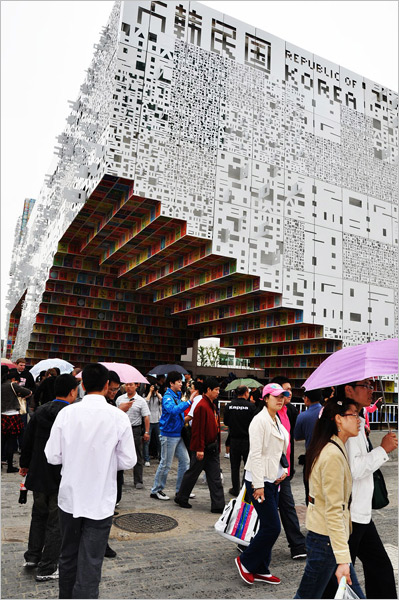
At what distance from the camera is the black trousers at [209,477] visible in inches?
271

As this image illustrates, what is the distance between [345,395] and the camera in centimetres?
398

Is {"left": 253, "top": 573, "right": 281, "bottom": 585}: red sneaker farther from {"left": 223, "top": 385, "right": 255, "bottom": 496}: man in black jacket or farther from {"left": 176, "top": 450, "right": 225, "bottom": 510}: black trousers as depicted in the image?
{"left": 223, "top": 385, "right": 255, "bottom": 496}: man in black jacket

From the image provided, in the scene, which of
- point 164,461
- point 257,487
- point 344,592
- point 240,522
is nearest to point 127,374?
point 164,461

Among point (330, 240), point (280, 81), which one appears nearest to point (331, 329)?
point (330, 240)

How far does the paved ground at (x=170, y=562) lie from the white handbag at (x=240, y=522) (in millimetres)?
326

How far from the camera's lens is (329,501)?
292cm

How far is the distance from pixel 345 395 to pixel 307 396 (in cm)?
203

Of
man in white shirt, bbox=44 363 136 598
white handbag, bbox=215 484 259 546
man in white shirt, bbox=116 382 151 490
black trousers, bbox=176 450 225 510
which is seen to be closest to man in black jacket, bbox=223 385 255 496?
black trousers, bbox=176 450 225 510

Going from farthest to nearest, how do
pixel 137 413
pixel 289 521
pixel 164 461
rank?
pixel 137 413 < pixel 164 461 < pixel 289 521

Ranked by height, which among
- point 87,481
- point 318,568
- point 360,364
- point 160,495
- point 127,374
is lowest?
point 160,495

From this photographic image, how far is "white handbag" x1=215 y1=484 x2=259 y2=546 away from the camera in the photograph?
4.71 meters

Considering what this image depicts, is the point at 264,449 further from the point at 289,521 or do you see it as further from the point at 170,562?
the point at 170,562

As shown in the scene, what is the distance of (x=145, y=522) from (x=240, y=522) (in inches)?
74.4

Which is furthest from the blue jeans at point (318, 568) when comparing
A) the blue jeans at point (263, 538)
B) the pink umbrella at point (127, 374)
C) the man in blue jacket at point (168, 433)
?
the man in blue jacket at point (168, 433)
